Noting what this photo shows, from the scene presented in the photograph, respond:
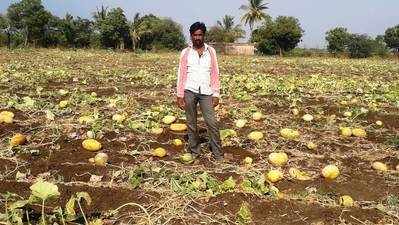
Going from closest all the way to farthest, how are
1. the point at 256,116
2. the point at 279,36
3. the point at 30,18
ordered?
the point at 256,116
the point at 30,18
the point at 279,36

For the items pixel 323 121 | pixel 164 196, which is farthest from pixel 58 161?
pixel 323 121

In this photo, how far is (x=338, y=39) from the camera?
7062 centimetres

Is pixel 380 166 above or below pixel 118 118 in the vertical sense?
below

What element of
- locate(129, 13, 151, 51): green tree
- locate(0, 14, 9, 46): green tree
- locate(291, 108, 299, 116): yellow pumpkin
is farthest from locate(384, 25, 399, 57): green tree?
locate(291, 108, 299, 116): yellow pumpkin

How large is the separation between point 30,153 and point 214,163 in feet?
7.95

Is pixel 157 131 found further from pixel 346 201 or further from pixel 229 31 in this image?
pixel 229 31

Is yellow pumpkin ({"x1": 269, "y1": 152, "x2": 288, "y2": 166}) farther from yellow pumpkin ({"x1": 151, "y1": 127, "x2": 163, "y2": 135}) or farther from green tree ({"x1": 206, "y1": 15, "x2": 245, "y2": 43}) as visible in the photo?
green tree ({"x1": 206, "y1": 15, "x2": 245, "y2": 43})

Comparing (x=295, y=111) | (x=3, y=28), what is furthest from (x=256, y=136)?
(x=3, y=28)

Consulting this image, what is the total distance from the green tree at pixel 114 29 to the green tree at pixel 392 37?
131 ft

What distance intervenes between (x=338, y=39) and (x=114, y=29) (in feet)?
96.8

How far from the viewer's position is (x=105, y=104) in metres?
10.8

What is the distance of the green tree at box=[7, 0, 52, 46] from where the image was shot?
59.5m

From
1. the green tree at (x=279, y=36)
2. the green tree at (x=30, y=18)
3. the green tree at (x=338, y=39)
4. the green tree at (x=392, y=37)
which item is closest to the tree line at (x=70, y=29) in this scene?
the green tree at (x=30, y=18)

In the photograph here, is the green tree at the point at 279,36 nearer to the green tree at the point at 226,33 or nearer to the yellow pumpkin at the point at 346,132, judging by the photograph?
the green tree at the point at 226,33
